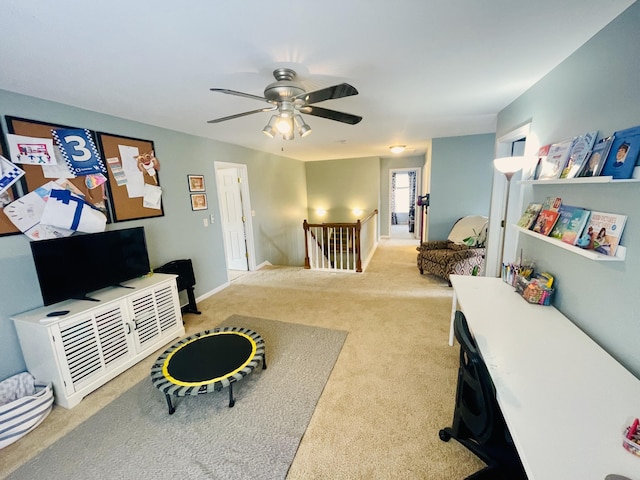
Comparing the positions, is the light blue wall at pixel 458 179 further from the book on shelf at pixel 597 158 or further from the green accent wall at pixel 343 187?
the book on shelf at pixel 597 158

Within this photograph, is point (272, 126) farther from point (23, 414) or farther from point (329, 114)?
point (23, 414)

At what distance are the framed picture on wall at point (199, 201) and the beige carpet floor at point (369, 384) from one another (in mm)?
1376

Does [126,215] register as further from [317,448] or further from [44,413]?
[317,448]

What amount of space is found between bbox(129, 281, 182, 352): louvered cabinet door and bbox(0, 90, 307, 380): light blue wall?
26.8 inches

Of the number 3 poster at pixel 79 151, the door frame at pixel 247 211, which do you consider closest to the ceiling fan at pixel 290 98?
the number 3 poster at pixel 79 151

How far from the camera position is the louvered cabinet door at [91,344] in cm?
188

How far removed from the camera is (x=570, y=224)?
151 centimetres

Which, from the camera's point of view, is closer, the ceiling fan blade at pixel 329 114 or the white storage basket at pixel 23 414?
the white storage basket at pixel 23 414

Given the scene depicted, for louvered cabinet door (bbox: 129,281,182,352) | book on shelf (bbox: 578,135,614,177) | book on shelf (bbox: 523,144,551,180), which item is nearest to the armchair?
book on shelf (bbox: 523,144,551,180)

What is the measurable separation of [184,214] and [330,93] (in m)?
2.80

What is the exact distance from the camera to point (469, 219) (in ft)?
14.1

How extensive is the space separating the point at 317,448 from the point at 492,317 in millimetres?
1388

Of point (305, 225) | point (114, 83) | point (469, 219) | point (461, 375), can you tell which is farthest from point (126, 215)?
point (469, 219)

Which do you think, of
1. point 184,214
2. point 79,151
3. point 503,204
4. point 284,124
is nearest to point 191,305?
point 184,214
